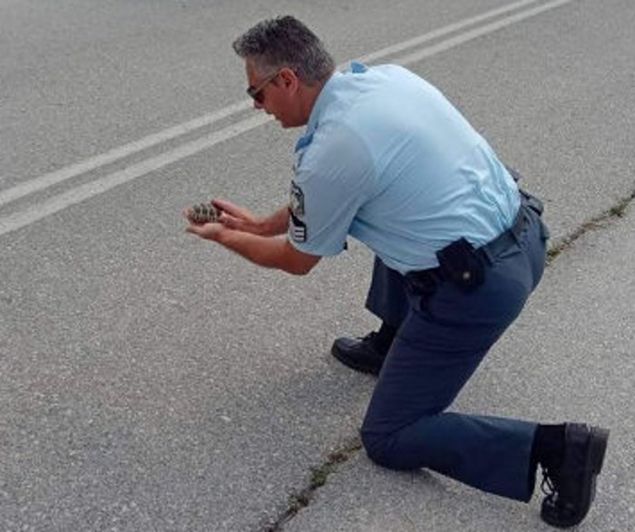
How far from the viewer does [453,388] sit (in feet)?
10.9

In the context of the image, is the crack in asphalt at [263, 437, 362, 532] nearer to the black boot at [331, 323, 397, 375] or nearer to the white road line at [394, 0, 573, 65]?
the black boot at [331, 323, 397, 375]

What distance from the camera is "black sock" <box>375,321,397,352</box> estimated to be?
153 inches

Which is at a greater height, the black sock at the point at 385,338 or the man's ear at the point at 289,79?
the man's ear at the point at 289,79

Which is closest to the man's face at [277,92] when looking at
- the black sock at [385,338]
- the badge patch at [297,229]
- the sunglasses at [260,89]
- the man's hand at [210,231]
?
the sunglasses at [260,89]

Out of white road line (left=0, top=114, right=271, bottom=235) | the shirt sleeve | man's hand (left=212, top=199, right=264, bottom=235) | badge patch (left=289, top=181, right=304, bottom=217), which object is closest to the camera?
the shirt sleeve

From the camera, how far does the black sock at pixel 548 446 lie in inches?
126

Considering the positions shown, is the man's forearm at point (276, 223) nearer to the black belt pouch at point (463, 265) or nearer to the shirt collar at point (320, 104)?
the shirt collar at point (320, 104)

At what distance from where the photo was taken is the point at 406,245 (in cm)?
321

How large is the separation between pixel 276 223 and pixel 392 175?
647 mm

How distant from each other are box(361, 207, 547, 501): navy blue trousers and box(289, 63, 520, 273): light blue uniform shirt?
0.40 ft

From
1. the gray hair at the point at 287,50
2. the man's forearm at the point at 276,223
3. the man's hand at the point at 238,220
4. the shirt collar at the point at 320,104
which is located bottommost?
the man's forearm at the point at 276,223

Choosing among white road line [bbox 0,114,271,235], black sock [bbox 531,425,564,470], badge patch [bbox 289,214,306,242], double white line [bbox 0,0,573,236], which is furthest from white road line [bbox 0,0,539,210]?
black sock [bbox 531,425,564,470]

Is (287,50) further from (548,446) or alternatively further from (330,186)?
(548,446)

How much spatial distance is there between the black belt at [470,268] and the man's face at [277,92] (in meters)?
0.57
